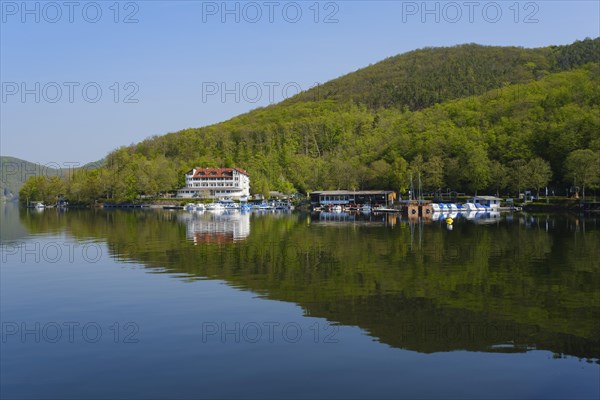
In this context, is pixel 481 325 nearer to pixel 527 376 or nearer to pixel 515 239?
pixel 527 376

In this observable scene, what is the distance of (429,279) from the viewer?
26641 mm

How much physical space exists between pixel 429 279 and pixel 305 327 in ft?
33.5

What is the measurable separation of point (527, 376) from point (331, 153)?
177 meters

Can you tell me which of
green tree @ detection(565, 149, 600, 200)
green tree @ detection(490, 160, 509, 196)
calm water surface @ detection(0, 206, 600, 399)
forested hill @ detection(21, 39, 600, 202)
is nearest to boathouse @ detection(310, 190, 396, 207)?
forested hill @ detection(21, 39, 600, 202)

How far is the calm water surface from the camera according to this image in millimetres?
13289

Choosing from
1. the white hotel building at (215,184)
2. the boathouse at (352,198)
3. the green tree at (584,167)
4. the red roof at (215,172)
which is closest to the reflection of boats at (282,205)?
the boathouse at (352,198)

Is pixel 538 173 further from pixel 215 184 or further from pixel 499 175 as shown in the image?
pixel 215 184

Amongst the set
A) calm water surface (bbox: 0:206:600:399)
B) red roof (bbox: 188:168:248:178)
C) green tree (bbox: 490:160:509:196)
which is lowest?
calm water surface (bbox: 0:206:600:399)

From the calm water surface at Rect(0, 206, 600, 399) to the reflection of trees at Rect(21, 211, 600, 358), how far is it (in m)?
0.11

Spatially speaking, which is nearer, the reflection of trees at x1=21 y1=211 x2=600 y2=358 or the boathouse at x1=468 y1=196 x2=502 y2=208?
the reflection of trees at x1=21 y1=211 x2=600 y2=358

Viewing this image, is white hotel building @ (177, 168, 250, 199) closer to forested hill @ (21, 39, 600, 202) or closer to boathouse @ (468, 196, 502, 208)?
forested hill @ (21, 39, 600, 202)

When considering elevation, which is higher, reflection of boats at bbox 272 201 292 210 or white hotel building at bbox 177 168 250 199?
white hotel building at bbox 177 168 250 199

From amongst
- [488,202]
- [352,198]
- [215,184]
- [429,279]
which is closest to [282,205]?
[352,198]

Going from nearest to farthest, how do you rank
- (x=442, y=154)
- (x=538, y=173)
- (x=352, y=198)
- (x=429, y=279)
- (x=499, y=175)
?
(x=429, y=279)
(x=538, y=173)
(x=499, y=175)
(x=442, y=154)
(x=352, y=198)
